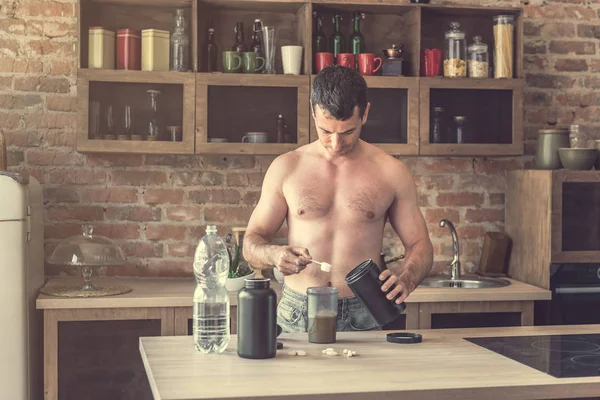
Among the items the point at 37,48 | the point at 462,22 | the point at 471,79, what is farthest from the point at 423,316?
the point at 37,48

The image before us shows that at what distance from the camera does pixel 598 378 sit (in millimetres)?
2256

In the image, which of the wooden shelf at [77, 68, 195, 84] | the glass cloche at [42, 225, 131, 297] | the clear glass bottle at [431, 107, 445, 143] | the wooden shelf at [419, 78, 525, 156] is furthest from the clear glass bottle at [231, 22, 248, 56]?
the glass cloche at [42, 225, 131, 297]

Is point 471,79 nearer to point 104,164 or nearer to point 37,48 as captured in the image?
point 104,164

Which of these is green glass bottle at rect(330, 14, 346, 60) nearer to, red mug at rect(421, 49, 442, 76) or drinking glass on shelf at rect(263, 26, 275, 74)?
→ drinking glass on shelf at rect(263, 26, 275, 74)

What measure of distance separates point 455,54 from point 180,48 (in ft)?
4.47

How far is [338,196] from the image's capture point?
10.4 ft

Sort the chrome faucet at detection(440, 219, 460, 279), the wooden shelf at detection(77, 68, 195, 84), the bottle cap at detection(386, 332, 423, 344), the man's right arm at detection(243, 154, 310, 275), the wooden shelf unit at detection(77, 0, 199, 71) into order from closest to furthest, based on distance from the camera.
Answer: the bottle cap at detection(386, 332, 423, 344)
the man's right arm at detection(243, 154, 310, 275)
the wooden shelf at detection(77, 68, 195, 84)
the wooden shelf unit at detection(77, 0, 199, 71)
the chrome faucet at detection(440, 219, 460, 279)

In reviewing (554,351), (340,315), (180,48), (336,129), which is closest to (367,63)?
(180,48)

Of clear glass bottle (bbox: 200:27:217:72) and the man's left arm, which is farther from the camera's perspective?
clear glass bottle (bbox: 200:27:217:72)

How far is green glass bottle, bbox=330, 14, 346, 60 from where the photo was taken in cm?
421

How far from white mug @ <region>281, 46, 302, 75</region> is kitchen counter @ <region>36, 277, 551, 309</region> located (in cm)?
103

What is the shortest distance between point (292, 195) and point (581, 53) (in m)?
2.31

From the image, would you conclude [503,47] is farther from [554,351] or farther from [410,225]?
[554,351]

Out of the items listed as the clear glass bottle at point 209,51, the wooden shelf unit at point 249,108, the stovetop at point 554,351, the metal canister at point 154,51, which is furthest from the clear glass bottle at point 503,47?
the stovetop at point 554,351
